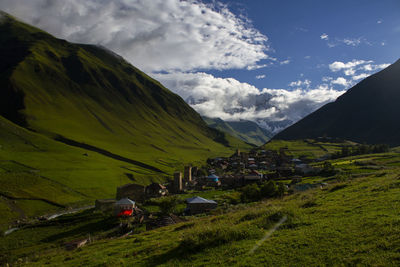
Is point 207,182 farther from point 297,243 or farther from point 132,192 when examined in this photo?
point 297,243

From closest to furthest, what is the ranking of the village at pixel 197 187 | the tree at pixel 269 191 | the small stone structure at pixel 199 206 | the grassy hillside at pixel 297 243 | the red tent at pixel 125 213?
the grassy hillside at pixel 297 243
the village at pixel 197 187
the small stone structure at pixel 199 206
the red tent at pixel 125 213
the tree at pixel 269 191

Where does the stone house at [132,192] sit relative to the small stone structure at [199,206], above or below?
below

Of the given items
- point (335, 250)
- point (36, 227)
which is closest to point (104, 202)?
point (36, 227)

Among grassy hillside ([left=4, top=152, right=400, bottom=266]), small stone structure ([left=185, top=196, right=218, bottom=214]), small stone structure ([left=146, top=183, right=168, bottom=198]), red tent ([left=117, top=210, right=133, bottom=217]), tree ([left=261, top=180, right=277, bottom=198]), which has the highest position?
grassy hillside ([left=4, top=152, right=400, bottom=266])

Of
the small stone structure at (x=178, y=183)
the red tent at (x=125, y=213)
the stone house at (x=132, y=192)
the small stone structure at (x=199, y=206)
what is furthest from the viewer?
the small stone structure at (x=178, y=183)

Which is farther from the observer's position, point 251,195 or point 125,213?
point 251,195

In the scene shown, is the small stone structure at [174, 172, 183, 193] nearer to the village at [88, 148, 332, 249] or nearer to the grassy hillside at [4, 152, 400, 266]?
the village at [88, 148, 332, 249]

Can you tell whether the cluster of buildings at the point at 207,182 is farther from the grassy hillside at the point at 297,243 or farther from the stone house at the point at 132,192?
the grassy hillside at the point at 297,243

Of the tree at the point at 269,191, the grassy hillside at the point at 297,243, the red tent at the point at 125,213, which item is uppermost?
the grassy hillside at the point at 297,243

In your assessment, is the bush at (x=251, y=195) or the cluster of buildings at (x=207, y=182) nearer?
the bush at (x=251, y=195)

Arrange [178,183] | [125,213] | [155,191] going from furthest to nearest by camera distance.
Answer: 1. [178,183]
2. [155,191]
3. [125,213]

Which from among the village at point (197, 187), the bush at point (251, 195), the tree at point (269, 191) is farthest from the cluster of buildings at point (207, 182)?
the tree at point (269, 191)

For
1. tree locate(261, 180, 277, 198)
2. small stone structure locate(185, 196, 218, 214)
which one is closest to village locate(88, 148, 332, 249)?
small stone structure locate(185, 196, 218, 214)

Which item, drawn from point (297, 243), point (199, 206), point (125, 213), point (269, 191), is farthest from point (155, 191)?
point (297, 243)
